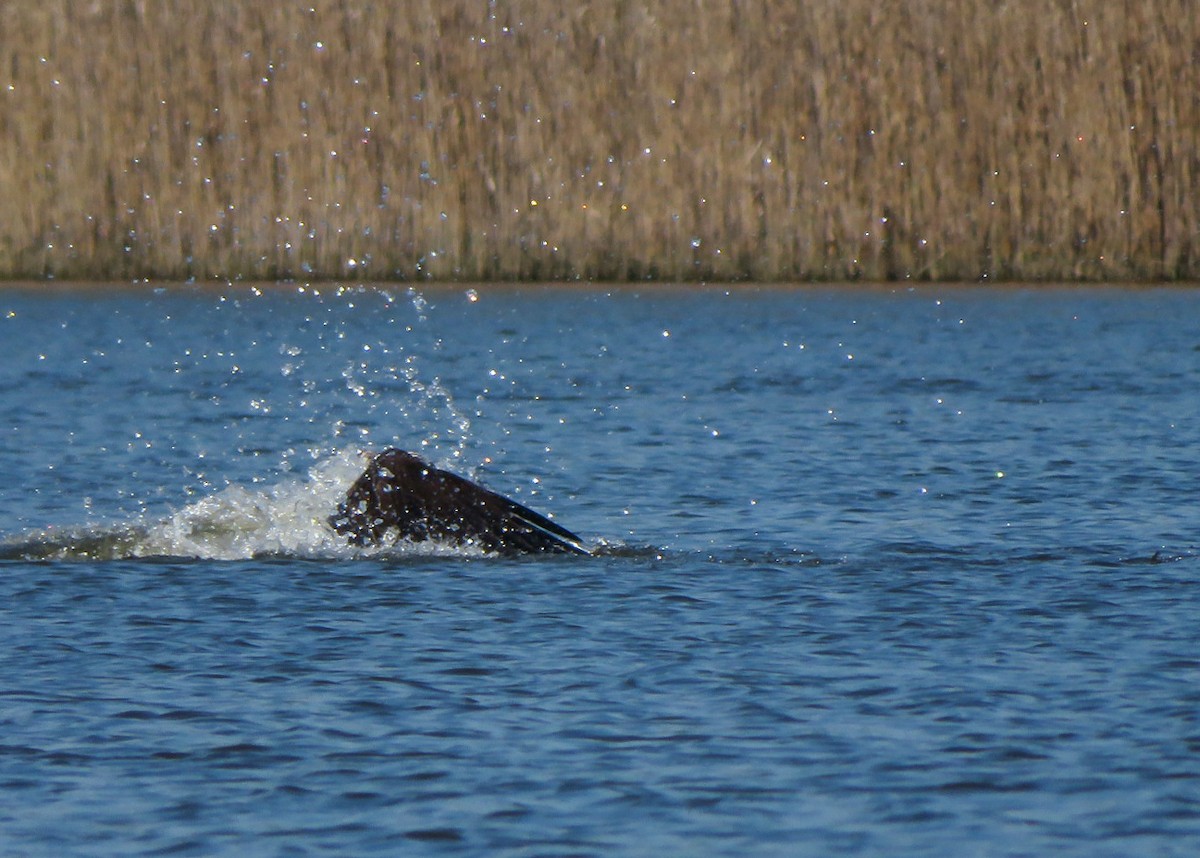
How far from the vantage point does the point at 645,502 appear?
13.1 meters

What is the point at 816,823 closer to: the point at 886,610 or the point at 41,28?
the point at 886,610

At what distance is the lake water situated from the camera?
6508mm

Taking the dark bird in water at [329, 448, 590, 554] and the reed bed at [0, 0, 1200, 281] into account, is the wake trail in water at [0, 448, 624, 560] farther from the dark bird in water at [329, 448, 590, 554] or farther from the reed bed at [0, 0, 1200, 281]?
the reed bed at [0, 0, 1200, 281]

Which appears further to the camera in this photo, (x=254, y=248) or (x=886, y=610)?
(x=254, y=248)

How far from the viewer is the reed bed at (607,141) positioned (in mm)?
25391

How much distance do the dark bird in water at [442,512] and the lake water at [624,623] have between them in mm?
161

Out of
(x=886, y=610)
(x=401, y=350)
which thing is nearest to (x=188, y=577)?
(x=886, y=610)

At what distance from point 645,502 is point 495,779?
6.31 metres

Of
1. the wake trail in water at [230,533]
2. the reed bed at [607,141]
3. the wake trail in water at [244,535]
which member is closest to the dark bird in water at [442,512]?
the wake trail in water at [244,535]

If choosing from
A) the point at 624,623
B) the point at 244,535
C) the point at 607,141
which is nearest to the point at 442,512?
the point at 244,535

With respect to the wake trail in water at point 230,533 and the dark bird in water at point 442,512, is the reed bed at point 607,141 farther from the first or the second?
the dark bird in water at point 442,512

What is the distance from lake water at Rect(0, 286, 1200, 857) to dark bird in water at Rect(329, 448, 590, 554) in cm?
Answer: 16

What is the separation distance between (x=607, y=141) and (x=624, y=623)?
56.2ft

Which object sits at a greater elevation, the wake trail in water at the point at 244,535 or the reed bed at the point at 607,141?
the reed bed at the point at 607,141
